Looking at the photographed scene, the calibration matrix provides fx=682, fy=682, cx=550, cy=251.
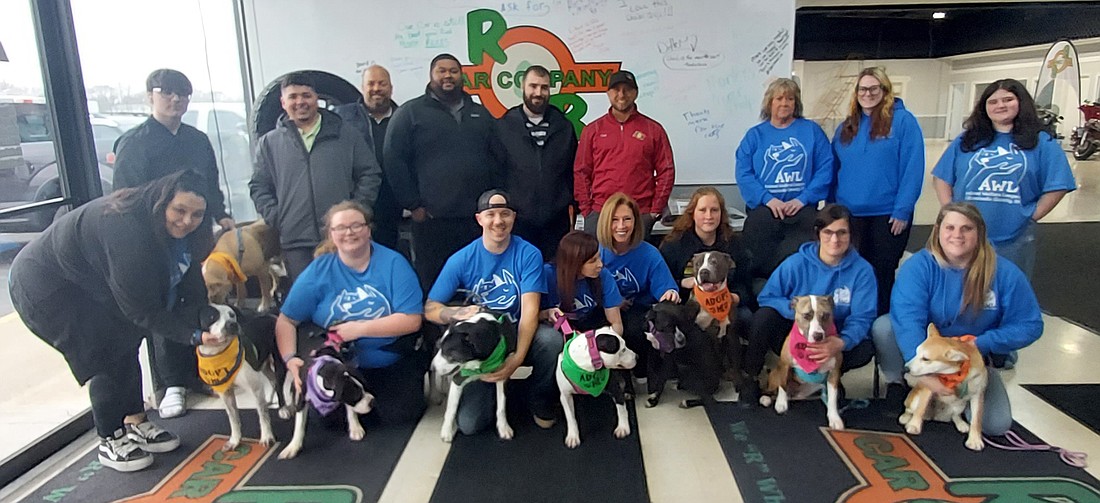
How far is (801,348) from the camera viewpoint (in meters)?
2.71

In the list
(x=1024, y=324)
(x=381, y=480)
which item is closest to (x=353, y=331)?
(x=381, y=480)

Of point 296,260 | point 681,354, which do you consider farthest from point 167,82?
point 681,354

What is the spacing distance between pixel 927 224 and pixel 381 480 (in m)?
6.78

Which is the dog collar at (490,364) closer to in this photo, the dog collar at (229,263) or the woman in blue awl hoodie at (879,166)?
the dog collar at (229,263)

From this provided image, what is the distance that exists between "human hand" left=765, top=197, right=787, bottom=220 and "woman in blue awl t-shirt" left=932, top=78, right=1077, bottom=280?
803mm

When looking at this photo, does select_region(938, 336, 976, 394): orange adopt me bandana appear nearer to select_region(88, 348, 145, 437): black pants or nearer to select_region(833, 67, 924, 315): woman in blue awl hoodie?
select_region(833, 67, 924, 315): woman in blue awl hoodie

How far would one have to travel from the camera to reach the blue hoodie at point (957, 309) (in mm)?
2584

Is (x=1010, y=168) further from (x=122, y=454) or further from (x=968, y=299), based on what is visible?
(x=122, y=454)

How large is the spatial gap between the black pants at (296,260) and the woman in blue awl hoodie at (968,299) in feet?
8.41

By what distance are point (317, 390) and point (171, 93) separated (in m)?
1.49

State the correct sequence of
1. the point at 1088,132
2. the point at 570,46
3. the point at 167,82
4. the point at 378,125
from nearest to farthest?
the point at 167,82, the point at 378,125, the point at 570,46, the point at 1088,132

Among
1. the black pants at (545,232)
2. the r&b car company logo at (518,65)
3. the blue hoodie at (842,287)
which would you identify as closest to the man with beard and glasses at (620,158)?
the black pants at (545,232)

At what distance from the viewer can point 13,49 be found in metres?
2.66

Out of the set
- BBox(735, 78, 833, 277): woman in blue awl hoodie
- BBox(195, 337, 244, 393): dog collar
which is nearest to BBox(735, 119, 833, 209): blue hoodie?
BBox(735, 78, 833, 277): woman in blue awl hoodie
